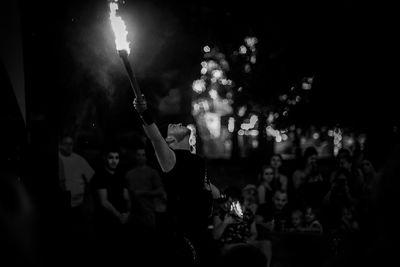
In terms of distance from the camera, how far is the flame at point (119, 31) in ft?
16.5

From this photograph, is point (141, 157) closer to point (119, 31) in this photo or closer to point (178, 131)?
point (178, 131)

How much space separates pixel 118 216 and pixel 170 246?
3812 mm

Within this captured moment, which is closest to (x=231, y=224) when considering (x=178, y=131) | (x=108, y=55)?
(x=178, y=131)

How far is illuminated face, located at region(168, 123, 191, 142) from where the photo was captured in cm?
555

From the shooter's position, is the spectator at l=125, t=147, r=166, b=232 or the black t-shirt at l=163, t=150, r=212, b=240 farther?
the spectator at l=125, t=147, r=166, b=232

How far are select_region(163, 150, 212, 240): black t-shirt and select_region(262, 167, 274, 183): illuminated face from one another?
5669 millimetres

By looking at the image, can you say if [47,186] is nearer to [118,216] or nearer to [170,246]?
[170,246]

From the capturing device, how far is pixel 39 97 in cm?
568

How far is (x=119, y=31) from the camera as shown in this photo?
16.8 ft

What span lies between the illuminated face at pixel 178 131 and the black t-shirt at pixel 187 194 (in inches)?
10.6

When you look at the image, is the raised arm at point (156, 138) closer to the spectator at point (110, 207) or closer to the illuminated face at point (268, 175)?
the spectator at point (110, 207)

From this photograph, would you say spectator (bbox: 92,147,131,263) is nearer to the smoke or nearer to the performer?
the smoke

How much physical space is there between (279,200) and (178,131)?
455 cm

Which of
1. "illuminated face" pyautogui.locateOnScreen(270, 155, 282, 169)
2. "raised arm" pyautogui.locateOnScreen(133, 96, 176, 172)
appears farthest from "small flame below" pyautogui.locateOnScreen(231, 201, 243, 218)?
"illuminated face" pyautogui.locateOnScreen(270, 155, 282, 169)
